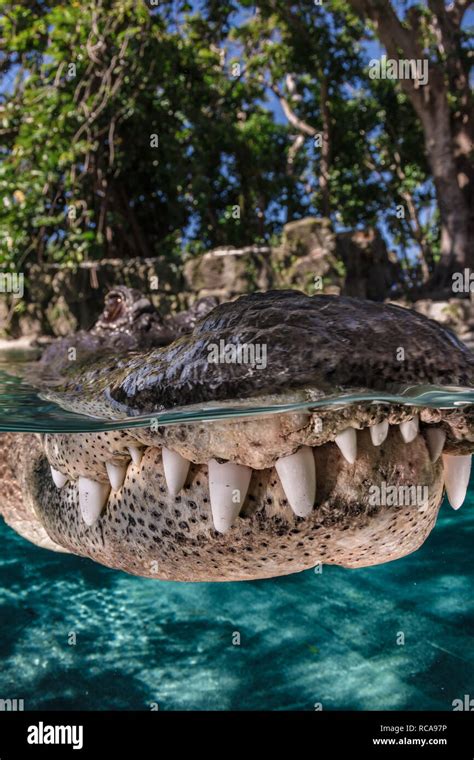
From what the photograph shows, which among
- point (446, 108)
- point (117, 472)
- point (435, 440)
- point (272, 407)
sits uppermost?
point (446, 108)

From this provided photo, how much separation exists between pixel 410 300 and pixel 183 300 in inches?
174

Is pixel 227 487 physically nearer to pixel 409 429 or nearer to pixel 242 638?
pixel 409 429

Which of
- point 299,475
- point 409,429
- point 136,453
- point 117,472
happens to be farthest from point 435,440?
point 117,472

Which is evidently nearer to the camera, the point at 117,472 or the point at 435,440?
→ the point at 435,440

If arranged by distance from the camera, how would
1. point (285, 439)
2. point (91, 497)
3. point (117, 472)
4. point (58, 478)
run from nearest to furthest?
point (285, 439) < point (117, 472) < point (91, 497) < point (58, 478)

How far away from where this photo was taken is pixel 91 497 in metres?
2.25

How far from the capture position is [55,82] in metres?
11.8

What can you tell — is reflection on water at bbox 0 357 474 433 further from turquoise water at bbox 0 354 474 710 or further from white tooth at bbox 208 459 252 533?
turquoise water at bbox 0 354 474 710

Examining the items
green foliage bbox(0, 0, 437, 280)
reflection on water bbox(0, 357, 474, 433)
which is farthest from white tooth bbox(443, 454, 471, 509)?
green foliage bbox(0, 0, 437, 280)

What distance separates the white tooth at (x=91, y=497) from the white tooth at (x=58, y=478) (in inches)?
8.3

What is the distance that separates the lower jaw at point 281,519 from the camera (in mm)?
1745

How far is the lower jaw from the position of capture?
68.7 inches

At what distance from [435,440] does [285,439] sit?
464 millimetres
